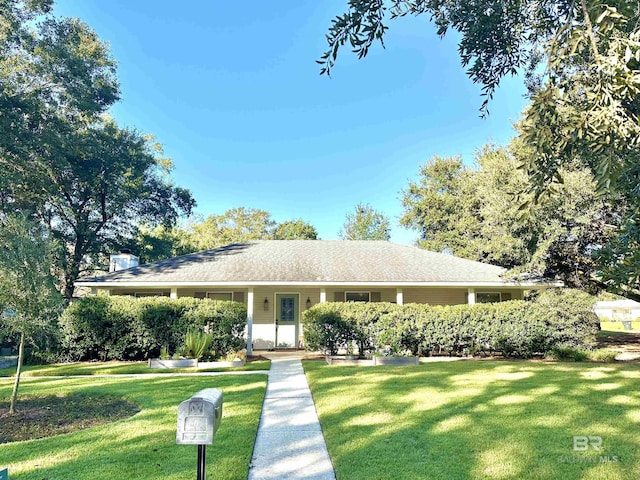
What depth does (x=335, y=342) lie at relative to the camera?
42.5ft

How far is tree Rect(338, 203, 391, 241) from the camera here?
135 ft

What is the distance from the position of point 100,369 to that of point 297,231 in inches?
1252

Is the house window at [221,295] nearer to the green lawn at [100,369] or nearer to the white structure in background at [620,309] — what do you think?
the green lawn at [100,369]

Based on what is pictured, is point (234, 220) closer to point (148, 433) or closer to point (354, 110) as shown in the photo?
point (354, 110)

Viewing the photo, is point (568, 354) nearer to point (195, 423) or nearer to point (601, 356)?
point (601, 356)

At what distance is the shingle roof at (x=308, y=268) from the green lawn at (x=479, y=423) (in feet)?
20.5

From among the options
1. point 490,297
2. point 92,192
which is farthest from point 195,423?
point 92,192

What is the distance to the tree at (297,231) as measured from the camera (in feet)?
138

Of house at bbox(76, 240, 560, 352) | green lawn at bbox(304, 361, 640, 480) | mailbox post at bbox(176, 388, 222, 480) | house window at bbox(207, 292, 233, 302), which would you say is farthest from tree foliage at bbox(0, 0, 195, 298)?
mailbox post at bbox(176, 388, 222, 480)

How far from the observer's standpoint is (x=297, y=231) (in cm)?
4247

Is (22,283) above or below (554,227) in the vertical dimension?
below

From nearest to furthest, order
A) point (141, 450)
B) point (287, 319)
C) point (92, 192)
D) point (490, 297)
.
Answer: point (141, 450) → point (287, 319) → point (490, 297) → point (92, 192)

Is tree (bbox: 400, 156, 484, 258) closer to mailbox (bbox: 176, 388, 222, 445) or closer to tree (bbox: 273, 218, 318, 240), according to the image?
tree (bbox: 273, 218, 318, 240)

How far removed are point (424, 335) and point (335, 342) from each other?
281cm
